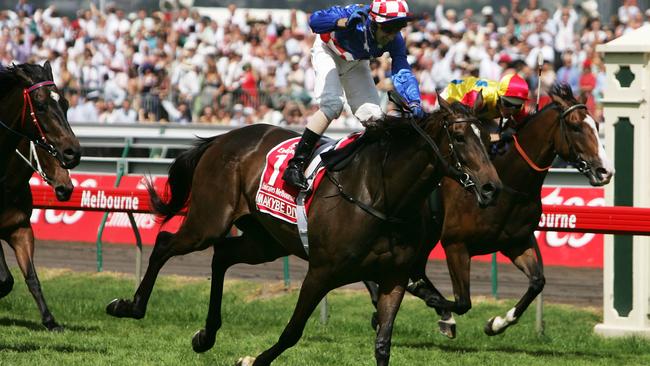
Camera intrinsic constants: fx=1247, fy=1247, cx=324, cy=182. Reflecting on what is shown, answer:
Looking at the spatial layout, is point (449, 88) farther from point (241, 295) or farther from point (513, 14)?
point (513, 14)

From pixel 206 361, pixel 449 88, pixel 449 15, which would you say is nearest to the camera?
pixel 206 361

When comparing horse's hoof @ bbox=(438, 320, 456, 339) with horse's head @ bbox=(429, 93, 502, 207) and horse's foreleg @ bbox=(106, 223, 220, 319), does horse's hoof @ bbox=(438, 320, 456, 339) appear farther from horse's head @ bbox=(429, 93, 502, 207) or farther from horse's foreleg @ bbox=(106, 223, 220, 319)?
horse's head @ bbox=(429, 93, 502, 207)

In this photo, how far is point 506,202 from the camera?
7.79 meters

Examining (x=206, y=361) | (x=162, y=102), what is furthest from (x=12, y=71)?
(x=162, y=102)

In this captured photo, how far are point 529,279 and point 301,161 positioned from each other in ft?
6.86

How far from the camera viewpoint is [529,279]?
8.00 meters

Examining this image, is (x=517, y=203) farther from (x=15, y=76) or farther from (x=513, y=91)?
(x=15, y=76)

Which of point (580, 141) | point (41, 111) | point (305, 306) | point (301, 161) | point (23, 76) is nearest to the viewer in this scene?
point (305, 306)

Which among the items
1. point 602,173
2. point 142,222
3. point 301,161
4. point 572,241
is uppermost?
point 301,161

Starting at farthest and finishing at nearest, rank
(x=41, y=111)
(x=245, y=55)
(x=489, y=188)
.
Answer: (x=245, y=55)
(x=41, y=111)
(x=489, y=188)

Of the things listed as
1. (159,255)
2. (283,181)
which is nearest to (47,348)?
(159,255)

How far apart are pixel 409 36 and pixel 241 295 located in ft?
22.9

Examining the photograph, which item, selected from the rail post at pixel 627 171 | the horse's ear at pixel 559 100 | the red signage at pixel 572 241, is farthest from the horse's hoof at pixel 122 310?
the red signage at pixel 572 241

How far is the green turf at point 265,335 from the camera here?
7469 mm
